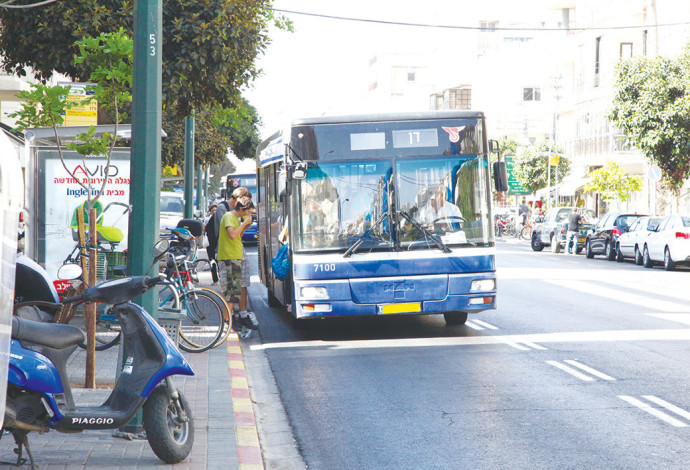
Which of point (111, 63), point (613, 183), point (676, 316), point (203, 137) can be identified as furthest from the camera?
point (613, 183)

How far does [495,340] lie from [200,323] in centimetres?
367

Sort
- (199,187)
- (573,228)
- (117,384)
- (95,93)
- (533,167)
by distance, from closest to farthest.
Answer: (117,384)
(95,93)
(573,228)
(199,187)
(533,167)

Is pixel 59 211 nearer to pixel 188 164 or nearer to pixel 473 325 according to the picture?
pixel 473 325

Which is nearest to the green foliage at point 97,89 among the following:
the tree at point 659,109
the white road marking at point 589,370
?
the white road marking at point 589,370

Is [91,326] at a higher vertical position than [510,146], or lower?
lower

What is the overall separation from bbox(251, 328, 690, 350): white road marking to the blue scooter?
18.9 feet

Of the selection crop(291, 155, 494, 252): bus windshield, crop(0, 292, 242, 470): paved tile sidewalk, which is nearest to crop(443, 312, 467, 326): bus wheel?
crop(291, 155, 494, 252): bus windshield

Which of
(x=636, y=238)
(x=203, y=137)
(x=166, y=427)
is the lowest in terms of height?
(x=166, y=427)

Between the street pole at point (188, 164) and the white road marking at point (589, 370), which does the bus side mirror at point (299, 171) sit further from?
the street pole at point (188, 164)

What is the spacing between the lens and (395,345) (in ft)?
38.3

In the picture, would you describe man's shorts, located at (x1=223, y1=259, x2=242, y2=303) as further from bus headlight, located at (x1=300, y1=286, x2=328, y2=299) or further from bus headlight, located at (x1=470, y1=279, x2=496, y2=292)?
bus headlight, located at (x1=470, y1=279, x2=496, y2=292)

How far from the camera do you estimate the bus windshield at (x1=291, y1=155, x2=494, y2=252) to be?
471 inches

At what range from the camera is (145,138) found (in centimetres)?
687

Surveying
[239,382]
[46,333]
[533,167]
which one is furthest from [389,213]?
[533,167]
